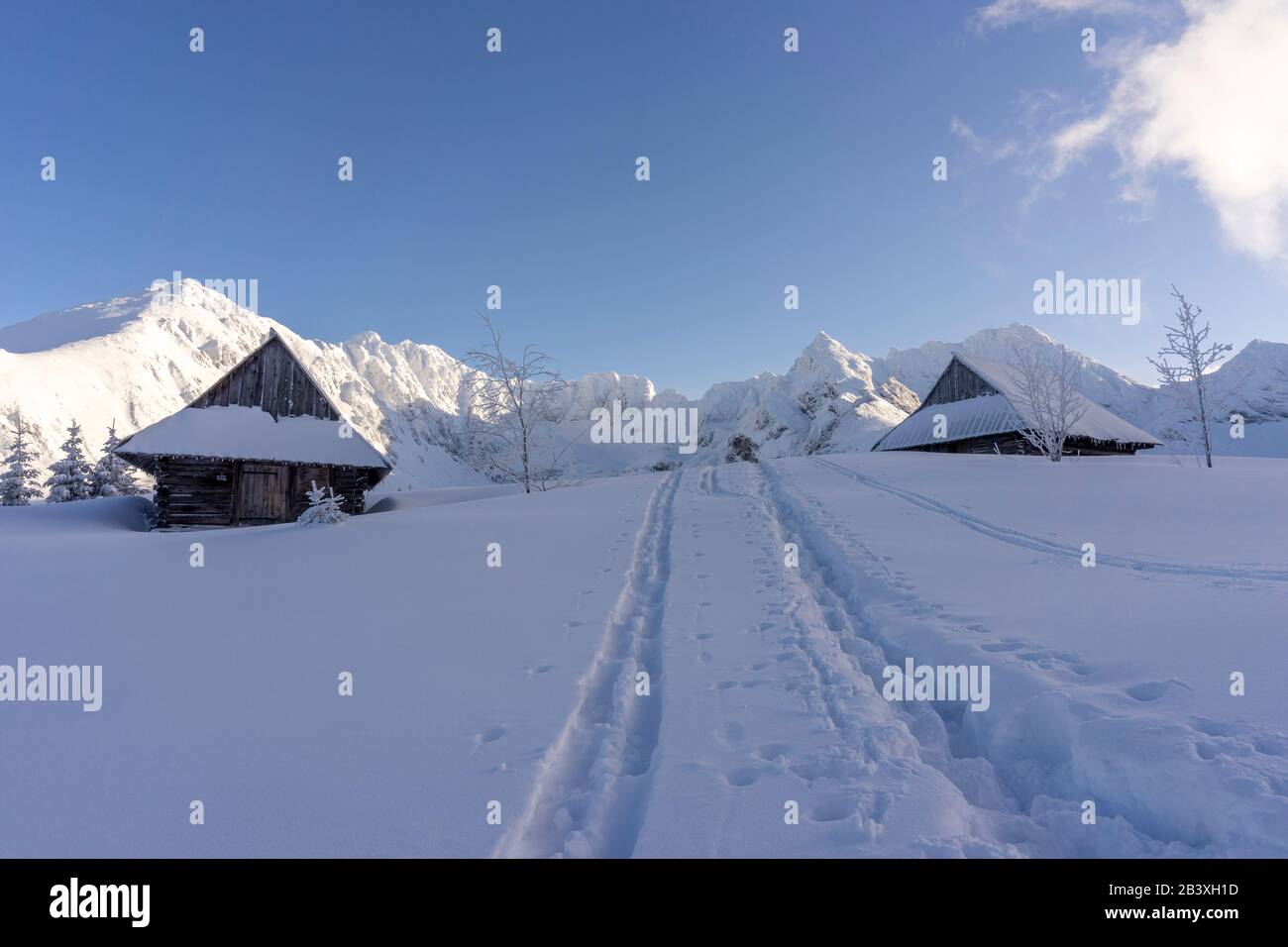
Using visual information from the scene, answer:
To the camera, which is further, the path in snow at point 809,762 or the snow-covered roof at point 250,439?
the snow-covered roof at point 250,439

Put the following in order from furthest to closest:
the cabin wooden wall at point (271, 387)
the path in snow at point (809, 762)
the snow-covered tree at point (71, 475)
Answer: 1. the snow-covered tree at point (71, 475)
2. the cabin wooden wall at point (271, 387)
3. the path in snow at point (809, 762)

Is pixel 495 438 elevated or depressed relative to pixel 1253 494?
elevated

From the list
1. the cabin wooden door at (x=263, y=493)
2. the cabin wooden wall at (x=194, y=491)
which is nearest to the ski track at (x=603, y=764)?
the cabin wooden door at (x=263, y=493)

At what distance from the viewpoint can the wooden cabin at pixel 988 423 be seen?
26766 mm

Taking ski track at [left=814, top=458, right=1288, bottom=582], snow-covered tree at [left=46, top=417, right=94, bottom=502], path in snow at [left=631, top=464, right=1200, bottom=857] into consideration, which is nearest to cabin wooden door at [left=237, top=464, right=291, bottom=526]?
path in snow at [left=631, top=464, right=1200, bottom=857]

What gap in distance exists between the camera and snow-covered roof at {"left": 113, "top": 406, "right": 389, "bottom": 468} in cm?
1694

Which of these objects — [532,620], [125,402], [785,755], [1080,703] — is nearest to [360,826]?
[785,755]

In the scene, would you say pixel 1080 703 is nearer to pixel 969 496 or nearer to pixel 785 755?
pixel 785 755

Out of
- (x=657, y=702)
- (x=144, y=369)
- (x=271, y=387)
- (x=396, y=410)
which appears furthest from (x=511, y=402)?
(x=396, y=410)

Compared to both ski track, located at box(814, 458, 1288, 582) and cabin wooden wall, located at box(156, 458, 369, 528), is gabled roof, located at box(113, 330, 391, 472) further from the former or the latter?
ski track, located at box(814, 458, 1288, 582)

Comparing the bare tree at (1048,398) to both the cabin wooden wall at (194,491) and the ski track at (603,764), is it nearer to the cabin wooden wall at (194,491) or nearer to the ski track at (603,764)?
the ski track at (603,764)

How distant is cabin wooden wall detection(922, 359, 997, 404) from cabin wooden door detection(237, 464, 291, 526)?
3175 centimetres
